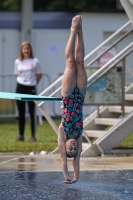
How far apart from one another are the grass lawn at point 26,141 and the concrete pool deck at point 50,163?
658mm

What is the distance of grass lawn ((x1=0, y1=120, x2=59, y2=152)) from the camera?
12.6m

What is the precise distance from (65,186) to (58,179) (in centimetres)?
60

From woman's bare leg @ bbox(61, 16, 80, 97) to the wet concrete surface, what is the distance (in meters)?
1.21

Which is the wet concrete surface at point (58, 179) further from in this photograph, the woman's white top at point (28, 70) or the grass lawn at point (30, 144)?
the woman's white top at point (28, 70)

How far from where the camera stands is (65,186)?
8164mm

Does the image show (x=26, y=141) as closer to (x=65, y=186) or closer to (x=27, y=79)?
(x=27, y=79)

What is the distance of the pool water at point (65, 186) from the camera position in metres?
7.44

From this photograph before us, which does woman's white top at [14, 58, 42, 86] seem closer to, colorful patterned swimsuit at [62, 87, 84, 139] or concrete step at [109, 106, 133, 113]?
concrete step at [109, 106, 133, 113]

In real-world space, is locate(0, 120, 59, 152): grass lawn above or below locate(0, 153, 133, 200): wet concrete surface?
below

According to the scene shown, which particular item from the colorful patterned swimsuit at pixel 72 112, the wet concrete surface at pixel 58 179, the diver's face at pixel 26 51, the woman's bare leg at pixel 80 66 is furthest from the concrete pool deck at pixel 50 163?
the diver's face at pixel 26 51

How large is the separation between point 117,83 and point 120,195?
4.40 metres

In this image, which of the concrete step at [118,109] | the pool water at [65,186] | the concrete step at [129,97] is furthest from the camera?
the concrete step at [129,97]

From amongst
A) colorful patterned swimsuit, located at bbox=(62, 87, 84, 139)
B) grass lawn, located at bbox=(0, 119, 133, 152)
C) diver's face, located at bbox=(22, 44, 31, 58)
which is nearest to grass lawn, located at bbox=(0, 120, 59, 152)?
grass lawn, located at bbox=(0, 119, 133, 152)

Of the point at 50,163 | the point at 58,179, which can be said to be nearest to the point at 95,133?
the point at 50,163
